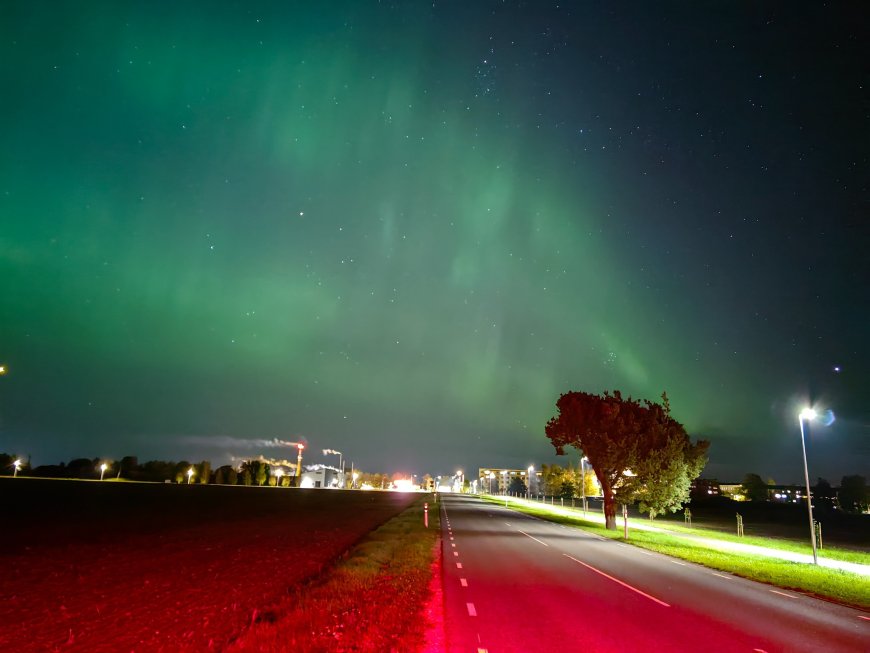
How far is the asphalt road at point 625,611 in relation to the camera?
33.2 feet

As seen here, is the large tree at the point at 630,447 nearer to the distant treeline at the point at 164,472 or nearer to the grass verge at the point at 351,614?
the grass verge at the point at 351,614

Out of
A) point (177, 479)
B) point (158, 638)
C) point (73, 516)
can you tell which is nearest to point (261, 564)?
point (158, 638)

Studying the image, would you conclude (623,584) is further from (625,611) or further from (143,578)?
(143,578)

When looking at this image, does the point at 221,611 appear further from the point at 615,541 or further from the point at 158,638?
the point at 615,541

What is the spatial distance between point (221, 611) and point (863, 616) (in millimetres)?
14721

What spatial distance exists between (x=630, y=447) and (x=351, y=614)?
36.8m

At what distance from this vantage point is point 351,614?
11016 mm

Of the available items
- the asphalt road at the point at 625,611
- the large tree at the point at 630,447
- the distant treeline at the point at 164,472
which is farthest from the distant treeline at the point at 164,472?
the asphalt road at the point at 625,611

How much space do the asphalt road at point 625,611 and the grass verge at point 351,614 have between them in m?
0.79

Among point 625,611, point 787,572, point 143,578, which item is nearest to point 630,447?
point 787,572

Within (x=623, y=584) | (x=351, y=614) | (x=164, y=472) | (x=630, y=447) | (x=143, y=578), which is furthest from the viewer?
(x=164, y=472)

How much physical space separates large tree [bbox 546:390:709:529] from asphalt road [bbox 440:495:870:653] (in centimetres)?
2157

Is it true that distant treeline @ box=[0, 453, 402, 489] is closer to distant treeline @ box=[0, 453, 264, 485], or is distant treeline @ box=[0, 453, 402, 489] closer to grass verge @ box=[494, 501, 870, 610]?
distant treeline @ box=[0, 453, 264, 485]

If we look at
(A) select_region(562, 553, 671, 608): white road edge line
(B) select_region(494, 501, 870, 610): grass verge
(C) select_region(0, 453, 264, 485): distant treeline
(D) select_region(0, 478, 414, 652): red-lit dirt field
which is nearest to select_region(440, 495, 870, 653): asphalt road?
(A) select_region(562, 553, 671, 608): white road edge line
